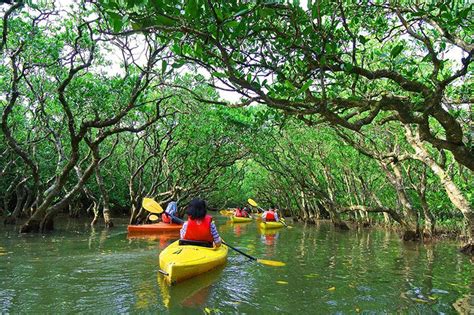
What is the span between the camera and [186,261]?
662cm

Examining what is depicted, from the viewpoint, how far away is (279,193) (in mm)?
39312

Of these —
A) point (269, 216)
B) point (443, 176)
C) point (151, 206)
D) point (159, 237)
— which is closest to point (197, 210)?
point (151, 206)

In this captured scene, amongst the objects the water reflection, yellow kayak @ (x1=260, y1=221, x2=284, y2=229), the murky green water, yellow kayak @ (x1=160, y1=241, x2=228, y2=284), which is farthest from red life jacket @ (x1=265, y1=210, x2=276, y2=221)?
yellow kayak @ (x1=160, y1=241, x2=228, y2=284)

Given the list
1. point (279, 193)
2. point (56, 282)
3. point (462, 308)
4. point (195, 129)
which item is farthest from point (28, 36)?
point (279, 193)

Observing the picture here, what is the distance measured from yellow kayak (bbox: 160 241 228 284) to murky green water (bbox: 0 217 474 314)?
16 centimetres

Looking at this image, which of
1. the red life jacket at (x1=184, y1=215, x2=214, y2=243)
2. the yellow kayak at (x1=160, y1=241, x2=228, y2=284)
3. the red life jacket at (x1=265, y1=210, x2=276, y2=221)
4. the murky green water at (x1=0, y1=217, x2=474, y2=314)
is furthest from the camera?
the red life jacket at (x1=265, y1=210, x2=276, y2=221)

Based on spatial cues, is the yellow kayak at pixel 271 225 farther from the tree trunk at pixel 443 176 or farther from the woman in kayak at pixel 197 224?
the woman in kayak at pixel 197 224

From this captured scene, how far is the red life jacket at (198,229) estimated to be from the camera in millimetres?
7512

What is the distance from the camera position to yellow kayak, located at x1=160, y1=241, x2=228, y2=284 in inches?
249

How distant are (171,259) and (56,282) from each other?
1.89 meters

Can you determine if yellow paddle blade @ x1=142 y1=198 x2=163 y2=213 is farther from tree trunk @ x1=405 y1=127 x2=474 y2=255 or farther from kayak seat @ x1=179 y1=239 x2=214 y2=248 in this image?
tree trunk @ x1=405 y1=127 x2=474 y2=255

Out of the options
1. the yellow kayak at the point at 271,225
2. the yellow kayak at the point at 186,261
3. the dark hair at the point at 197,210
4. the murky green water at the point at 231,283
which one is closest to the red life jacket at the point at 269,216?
the yellow kayak at the point at 271,225

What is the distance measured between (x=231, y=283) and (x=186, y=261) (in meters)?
0.93

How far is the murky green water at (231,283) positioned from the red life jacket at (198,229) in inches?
29.0
